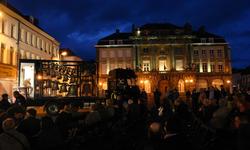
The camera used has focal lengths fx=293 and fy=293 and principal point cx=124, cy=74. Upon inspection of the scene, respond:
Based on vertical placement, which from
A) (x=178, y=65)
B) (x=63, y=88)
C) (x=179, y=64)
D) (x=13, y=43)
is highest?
(x=13, y=43)

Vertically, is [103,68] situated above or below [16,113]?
above

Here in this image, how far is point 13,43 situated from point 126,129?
28.0 metres

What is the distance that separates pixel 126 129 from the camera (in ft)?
38.6

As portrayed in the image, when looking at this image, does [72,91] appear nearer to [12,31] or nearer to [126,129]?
[126,129]

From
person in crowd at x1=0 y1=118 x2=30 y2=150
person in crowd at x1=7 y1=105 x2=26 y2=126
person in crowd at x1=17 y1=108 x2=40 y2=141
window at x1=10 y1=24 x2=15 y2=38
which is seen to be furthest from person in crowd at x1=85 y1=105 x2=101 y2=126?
window at x1=10 y1=24 x2=15 y2=38

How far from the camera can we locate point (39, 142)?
6.23 metres

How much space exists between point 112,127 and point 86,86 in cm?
940

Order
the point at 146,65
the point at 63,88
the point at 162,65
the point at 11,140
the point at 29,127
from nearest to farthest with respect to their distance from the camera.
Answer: the point at 11,140 → the point at 29,127 → the point at 63,88 → the point at 146,65 → the point at 162,65

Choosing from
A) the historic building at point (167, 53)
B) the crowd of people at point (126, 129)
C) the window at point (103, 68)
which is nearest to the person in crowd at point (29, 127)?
the crowd of people at point (126, 129)

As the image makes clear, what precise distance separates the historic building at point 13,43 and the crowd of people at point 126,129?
20.6 m

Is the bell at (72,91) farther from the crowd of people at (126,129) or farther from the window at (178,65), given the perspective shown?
the window at (178,65)

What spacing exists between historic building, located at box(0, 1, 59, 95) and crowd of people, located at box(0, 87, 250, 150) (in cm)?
2055

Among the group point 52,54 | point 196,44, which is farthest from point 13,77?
point 196,44

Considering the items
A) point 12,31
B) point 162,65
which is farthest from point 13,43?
point 162,65
